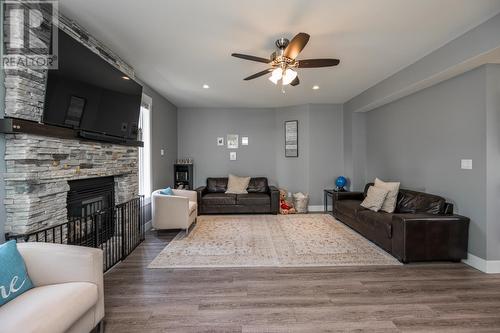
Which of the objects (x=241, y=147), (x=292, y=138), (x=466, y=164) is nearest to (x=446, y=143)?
(x=466, y=164)

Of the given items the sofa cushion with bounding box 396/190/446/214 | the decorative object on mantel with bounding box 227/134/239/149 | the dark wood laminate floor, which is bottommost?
the dark wood laminate floor

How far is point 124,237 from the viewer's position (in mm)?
3279

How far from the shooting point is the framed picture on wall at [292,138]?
6453mm

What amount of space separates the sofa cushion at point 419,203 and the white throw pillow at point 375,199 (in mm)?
263

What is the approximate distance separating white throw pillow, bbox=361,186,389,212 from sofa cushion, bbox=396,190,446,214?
10.4 inches

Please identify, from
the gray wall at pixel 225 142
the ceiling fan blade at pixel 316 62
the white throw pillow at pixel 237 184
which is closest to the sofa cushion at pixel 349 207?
the gray wall at pixel 225 142

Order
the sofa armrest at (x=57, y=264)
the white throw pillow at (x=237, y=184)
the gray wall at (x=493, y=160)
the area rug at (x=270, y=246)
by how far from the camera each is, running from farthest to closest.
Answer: the white throw pillow at (x=237, y=184)
the area rug at (x=270, y=246)
the gray wall at (x=493, y=160)
the sofa armrest at (x=57, y=264)

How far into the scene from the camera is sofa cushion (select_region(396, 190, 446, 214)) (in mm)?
3355

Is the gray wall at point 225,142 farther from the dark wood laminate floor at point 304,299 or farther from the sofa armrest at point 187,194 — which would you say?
the dark wood laminate floor at point 304,299

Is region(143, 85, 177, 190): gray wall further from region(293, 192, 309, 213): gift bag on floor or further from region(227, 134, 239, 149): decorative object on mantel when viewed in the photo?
region(293, 192, 309, 213): gift bag on floor

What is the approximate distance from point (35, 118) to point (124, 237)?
180 centimetres

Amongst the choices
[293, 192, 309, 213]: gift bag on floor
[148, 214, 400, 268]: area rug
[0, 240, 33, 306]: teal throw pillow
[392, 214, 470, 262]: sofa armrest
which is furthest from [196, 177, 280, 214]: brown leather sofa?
[0, 240, 33, 306]: teal throw pillow

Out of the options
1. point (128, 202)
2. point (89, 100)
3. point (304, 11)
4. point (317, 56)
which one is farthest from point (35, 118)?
point (317, 56)

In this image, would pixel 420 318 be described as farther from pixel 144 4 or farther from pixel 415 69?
pixel 144 4
